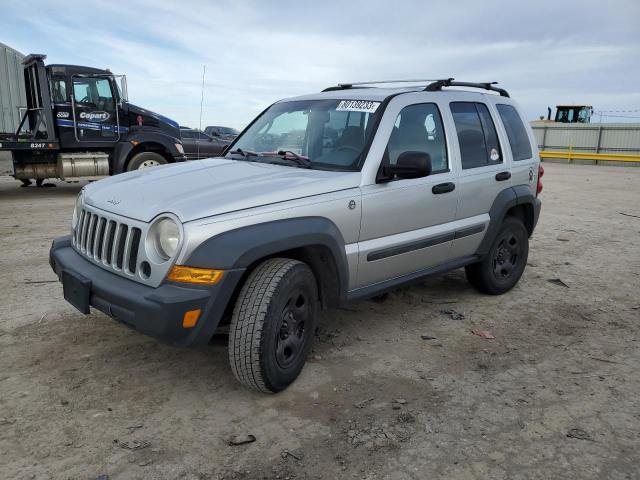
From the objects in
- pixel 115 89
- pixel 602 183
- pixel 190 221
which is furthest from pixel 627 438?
pixel 602 183

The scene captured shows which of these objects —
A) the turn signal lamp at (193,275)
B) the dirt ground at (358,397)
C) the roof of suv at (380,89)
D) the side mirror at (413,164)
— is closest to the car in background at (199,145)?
the dirt ground at (358,397)

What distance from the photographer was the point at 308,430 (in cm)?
283

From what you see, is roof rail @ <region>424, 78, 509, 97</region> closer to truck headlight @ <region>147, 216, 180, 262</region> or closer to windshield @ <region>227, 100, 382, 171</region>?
windshield @ <region>227, 100, 382, 171</region>

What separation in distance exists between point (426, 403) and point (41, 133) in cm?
1073

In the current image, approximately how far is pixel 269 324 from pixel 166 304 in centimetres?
58

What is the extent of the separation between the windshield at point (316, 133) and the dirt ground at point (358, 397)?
137 cm

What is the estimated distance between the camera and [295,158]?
3834 mm

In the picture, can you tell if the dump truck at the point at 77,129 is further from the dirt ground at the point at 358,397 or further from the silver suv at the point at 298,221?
the silver suv at the point at 298,221

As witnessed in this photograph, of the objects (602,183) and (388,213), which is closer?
(388,213)

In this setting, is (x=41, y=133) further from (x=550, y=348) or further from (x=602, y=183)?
(x=602, y=183)

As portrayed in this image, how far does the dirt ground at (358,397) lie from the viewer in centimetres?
256

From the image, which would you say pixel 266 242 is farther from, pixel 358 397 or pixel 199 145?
pixel 199 145

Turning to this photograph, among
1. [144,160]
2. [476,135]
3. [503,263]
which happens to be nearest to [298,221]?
[476,135]

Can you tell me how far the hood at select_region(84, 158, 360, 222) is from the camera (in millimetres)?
2914
